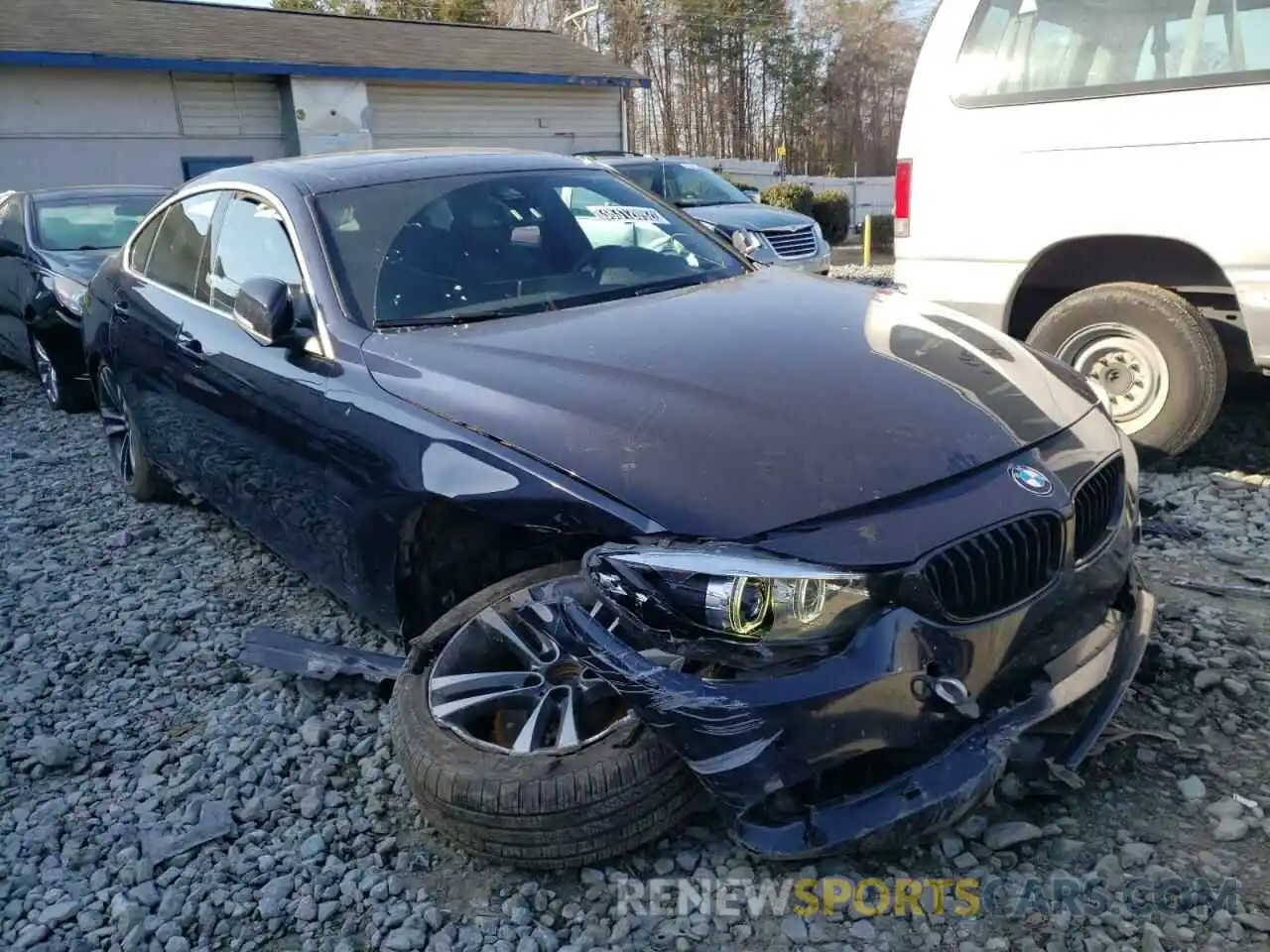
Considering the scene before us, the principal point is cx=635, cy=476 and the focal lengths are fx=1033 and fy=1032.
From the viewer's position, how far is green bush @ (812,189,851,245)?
19562mm

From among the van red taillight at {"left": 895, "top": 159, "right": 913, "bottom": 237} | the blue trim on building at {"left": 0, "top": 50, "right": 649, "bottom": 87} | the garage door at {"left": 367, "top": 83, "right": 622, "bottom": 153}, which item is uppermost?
the blue trim on building at {"left": 0, "top": 50, "right": 649, "bottom": 87}

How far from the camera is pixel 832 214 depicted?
19625 mm

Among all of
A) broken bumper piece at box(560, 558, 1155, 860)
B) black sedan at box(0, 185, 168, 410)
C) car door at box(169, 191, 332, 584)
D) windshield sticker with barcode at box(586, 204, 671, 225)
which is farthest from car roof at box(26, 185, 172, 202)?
broken bumper piece at box(560, 558, 1155, 860)

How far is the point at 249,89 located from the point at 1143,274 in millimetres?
17361

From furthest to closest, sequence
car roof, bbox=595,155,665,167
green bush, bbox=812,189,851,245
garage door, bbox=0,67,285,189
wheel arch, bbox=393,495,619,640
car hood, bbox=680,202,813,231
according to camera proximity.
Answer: green bush, bbox=812,189,851,245 < garage door, bbox=0,67,285,189 < car roof, bbox=595,155,665,167 < car hood, bbox=680,202,813,231 < wheel arch, bbox=393,495,619,640

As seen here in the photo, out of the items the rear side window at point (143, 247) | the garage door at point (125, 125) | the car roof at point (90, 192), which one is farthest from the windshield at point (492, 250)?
the garage door at point (125, 125)

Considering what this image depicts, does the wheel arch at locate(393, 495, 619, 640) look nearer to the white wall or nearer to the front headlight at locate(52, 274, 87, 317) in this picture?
the front headlight at locate(52, 274, 87, 317)

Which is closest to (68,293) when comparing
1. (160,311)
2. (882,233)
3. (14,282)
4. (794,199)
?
(14,282)

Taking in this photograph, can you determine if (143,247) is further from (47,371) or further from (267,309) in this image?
(47,371)

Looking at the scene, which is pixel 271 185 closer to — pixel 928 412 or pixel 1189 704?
pixel 928 412

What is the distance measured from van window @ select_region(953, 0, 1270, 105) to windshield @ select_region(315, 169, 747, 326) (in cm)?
189

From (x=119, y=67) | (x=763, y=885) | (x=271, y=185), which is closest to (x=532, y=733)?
(x=763, y=885)

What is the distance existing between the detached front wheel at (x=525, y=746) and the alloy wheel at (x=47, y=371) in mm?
5918

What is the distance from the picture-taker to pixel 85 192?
8.34 metres
